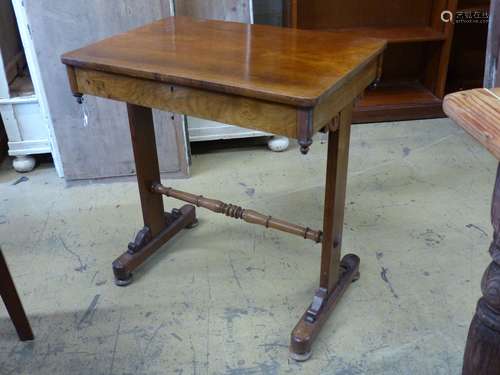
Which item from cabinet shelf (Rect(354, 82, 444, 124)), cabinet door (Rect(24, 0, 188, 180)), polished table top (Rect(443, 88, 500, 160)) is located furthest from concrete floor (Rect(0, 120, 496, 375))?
polished table top (Rect(443, 88, 500, 160))

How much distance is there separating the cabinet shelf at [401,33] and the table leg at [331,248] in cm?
161

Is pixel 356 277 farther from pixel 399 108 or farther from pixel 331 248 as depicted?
pixel 399 108

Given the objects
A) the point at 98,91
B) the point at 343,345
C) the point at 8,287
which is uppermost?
the point at 98,91

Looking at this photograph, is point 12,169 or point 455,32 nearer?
point 12,169

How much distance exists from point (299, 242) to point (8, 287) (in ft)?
3.43

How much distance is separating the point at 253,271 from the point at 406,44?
2016 mm

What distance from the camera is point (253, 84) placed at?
1.22m

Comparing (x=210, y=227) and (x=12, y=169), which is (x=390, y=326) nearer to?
(x=210, y=227)

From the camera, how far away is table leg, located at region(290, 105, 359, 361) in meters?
1.46

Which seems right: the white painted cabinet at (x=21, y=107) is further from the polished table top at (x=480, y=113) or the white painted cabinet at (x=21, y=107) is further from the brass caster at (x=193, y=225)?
the polished table top at (x=480, y=113)

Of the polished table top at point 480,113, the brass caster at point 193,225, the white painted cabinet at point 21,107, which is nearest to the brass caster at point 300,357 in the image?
the brass caster at point 193,225

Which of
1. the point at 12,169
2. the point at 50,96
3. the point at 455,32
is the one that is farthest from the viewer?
the point at 455,32

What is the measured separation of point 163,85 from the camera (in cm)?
136

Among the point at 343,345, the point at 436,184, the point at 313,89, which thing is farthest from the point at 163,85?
the point at 436,184
